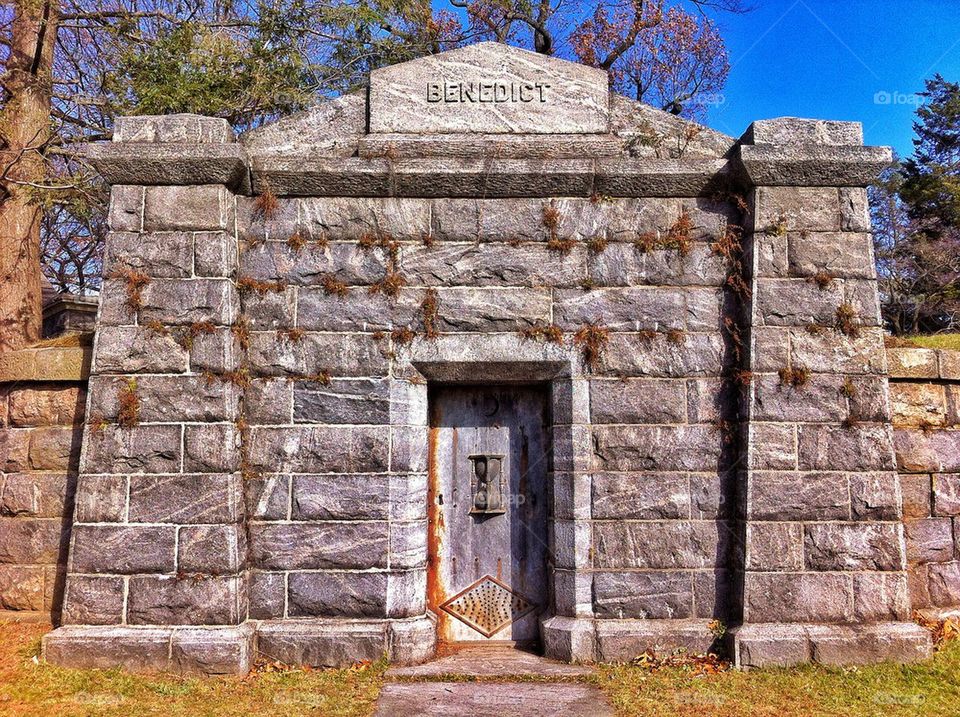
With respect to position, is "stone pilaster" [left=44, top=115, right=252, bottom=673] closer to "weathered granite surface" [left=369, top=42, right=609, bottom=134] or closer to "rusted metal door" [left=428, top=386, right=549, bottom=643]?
"weathered granite surface" [left=369, top=42, right=609, bottom=134]

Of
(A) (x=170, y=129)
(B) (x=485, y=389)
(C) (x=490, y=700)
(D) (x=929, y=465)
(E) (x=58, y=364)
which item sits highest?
(A) (x=170, y=129)

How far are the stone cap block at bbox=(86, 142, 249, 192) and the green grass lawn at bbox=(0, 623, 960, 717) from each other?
11.0 ft

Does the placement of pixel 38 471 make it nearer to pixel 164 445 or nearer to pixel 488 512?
pixel 164 445

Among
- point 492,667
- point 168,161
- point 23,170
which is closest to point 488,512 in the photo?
point 492,667

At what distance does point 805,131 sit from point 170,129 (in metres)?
4.64

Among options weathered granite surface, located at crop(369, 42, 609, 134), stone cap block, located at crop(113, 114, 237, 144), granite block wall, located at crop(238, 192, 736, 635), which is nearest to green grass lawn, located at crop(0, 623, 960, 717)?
granite block wall, located at crop(238, 192, 736, 635)

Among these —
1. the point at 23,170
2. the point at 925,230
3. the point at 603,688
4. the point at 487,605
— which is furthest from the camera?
the point at 925,230

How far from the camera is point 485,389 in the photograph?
18.6ft

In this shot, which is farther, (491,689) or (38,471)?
(38,471)

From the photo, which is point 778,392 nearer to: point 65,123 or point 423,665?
point 423,665

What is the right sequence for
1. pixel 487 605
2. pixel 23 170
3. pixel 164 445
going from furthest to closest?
1. pixel 23 170
2. pixel 487 605
3. pixel 164 445

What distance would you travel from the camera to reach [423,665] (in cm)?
505

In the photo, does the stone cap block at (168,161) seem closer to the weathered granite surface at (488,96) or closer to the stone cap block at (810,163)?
the weathered granite surface at (488,96)

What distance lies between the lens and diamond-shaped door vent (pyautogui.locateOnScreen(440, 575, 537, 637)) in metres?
5.50
